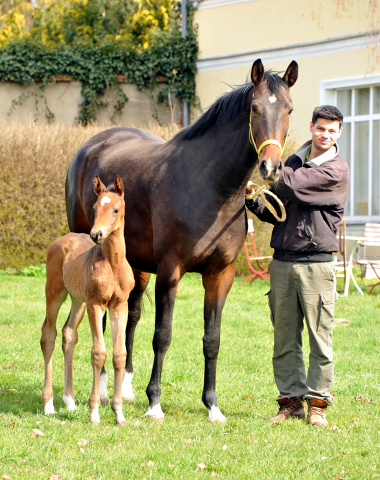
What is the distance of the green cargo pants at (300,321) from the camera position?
4.53 meters

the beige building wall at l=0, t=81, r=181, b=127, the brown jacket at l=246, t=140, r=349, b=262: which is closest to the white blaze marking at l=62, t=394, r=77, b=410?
the brown jacket at l=246, t=140, r=349, b=262

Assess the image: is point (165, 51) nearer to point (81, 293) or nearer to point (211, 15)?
point (211, 15)

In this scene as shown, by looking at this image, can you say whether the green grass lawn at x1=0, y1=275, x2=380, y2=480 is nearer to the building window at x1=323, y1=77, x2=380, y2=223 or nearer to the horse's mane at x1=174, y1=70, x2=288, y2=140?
the horse's mane at x1=174, y1=70, x2=288, y2=140

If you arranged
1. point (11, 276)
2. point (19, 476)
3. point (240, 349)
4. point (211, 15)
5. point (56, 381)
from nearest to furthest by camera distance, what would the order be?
1. point (19, 476)
2. point (56, 381)
3. point (240, 349)
4. point (11, 276)
5. point (211, 15)

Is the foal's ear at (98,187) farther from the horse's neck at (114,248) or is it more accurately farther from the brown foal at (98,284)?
the horse's neck at (114,248)

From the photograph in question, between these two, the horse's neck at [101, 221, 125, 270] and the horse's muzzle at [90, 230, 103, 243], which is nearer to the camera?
the horse's muzzle at [90, 230, 103, 243]

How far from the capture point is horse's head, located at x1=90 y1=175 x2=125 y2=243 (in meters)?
4.01

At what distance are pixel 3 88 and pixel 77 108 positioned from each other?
6.41 ft

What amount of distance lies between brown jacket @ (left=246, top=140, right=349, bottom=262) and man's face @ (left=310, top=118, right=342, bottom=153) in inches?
5.2

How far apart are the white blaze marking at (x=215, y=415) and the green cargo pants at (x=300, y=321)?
484mm

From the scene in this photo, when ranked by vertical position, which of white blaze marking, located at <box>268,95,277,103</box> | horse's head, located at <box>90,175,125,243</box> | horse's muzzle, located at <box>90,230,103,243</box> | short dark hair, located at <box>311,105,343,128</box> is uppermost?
white blaze marking, located at <box>268,95,277,103</box>

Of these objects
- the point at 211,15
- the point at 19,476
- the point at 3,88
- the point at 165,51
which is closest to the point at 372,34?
the point at 211,15

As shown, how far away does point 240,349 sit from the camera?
6.96m

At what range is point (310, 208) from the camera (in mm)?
4555
